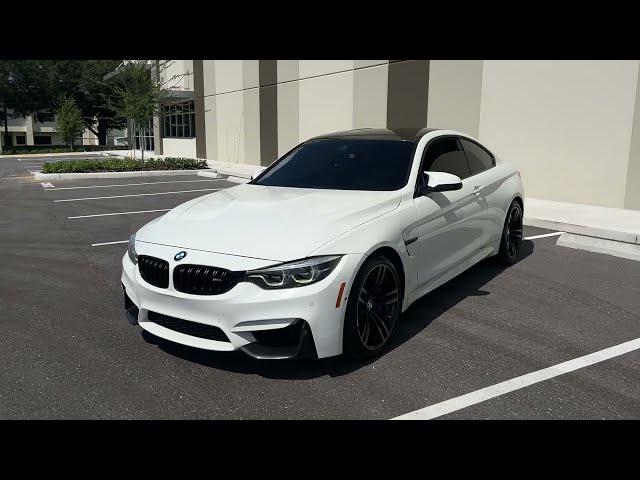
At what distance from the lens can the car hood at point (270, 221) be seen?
349 cm

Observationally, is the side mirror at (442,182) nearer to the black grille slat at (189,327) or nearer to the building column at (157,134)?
the black grille slat at (189,327)

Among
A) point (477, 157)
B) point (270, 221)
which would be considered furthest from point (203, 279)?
point (477, 157)

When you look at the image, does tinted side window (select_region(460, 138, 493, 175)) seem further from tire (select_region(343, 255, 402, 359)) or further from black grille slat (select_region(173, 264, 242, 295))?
black grille slat (select_region(173, 264, 242, 295))

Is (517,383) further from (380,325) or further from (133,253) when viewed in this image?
(133,253)

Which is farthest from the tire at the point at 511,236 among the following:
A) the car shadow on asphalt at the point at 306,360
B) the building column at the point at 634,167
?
the building column at the point at 634,167

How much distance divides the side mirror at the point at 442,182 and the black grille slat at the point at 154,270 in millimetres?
2207

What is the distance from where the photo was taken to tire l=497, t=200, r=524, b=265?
6.32 metres

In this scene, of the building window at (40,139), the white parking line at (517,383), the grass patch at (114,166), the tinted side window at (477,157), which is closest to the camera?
the white parking line at (517,383)

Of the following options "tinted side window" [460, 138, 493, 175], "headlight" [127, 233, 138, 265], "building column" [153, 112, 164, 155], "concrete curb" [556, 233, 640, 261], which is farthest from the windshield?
"building column" [153, 112, 164, 155]

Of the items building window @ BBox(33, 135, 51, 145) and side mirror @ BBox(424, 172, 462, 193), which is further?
building window @ BBox(33, 135, 51, 145)

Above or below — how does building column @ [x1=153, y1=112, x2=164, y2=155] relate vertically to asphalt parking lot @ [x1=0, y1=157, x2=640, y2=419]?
above

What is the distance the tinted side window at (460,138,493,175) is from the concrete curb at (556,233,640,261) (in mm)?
2468

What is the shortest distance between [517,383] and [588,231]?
543cm
